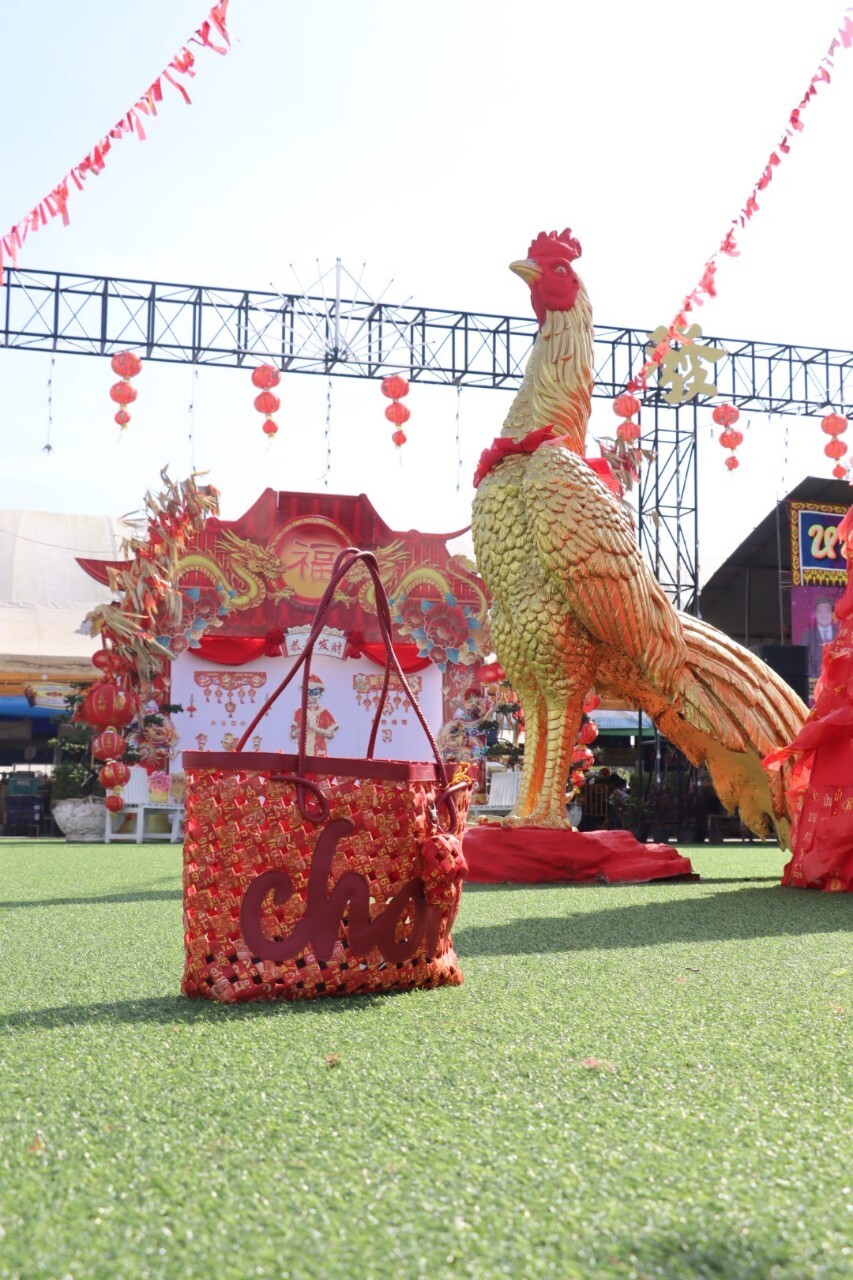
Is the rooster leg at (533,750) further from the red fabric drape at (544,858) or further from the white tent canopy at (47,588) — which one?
the white tent canopy at (47,588)

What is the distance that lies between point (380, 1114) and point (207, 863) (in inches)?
29.7

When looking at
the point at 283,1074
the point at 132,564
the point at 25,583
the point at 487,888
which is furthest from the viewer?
the point at 25,583

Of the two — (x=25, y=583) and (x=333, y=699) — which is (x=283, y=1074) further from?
(x=25, y=583)

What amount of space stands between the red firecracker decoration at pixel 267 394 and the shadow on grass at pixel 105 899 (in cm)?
753

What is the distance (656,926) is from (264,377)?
895 centimetres

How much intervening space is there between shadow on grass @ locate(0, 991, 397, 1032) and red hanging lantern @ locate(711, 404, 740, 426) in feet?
38.5

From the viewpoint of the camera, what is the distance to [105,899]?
152 inches

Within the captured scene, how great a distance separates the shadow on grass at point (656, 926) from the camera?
104 inches

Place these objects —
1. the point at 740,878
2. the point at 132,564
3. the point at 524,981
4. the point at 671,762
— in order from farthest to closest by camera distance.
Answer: the point at 671,762, the point at 132,564, the point at 740,878, the point at 524,981

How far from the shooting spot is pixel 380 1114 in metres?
1.24

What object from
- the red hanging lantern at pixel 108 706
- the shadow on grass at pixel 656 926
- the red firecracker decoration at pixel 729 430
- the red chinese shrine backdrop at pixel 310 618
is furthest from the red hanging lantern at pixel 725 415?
the shadow on grass at pixel 656 926

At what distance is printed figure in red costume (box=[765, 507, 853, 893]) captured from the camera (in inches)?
163

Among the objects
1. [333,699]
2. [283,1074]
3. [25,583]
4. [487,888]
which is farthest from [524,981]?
[25,583]

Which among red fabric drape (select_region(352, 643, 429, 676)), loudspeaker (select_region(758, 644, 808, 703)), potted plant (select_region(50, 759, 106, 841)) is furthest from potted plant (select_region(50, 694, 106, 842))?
loudspeaker (select_region(758, 644, 808, 703))
